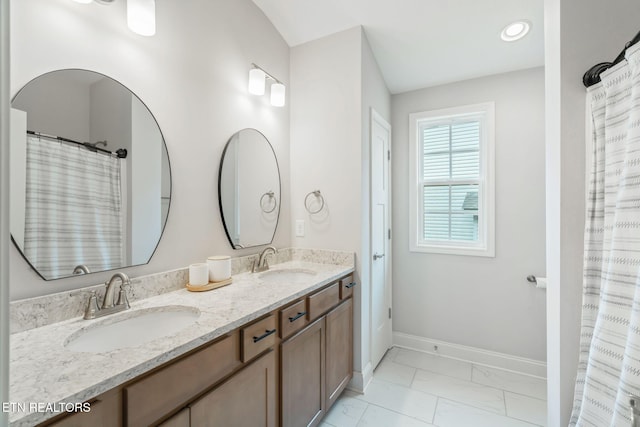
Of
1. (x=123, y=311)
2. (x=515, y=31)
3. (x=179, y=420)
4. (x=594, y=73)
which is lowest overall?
(x=179, y=420)

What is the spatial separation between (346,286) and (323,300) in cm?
33

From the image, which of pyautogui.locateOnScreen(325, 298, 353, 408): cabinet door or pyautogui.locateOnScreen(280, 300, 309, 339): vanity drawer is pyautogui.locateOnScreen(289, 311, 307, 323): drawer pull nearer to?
pyautogui.locateOnScreen(280, 300, 309, 339): vanity drawer

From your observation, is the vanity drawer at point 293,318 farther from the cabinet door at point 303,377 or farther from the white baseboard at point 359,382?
the white baseboard at point 359,382

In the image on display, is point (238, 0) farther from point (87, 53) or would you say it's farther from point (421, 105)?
point (421, 105)

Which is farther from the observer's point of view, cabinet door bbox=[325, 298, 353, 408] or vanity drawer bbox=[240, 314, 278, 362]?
cabinet door bbox=[325, 298, 353, 408]

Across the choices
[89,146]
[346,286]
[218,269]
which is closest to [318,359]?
[346,286]

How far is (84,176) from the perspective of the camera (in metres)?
1.15

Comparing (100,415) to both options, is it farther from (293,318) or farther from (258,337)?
(293,318)

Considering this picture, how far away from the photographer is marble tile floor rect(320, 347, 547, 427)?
1770mm

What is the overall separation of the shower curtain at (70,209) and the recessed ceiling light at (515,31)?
2566mm

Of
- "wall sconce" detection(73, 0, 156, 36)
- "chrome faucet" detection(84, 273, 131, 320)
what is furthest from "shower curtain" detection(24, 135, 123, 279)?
"wall sconce" detection(73, 0, 156, 36)

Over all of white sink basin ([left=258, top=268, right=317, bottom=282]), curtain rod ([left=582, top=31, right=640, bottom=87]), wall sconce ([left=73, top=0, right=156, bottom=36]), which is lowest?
white sink basin ([left=258, top=268, right=317, bottom=282])

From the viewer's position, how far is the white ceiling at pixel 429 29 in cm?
182

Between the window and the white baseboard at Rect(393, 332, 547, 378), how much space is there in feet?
2.85
